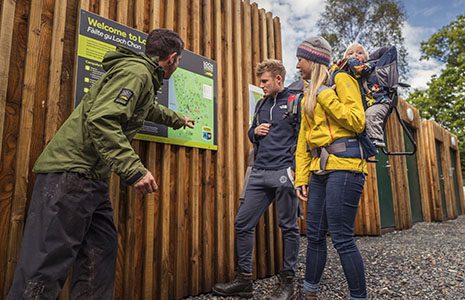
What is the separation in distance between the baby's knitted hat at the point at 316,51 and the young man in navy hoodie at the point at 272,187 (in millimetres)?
654

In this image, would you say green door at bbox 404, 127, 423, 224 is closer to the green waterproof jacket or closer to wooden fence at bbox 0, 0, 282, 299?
wooden fence at bbox 0, 0, 282, 299

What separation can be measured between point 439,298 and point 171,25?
359 centimetres

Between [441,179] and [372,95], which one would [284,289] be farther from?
[441,179]

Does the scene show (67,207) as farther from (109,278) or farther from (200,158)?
(200,158)

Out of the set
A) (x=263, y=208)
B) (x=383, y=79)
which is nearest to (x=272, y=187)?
(x=263, y=208)

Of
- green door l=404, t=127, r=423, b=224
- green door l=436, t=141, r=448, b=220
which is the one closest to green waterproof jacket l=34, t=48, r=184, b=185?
green door l=404, t=127, r=423, b=224

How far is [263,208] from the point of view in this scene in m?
3.39

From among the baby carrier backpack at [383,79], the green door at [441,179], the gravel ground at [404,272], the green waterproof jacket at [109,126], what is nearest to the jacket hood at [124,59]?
the green waterproof jacket at [109,126]

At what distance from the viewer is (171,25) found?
3.32 metres

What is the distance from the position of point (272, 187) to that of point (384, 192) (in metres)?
5.45

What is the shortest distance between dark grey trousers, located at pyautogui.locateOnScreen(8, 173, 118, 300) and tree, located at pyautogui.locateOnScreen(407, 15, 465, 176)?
22603mm

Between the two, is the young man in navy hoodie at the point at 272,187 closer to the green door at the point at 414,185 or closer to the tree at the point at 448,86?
the green door at the point at 414,185

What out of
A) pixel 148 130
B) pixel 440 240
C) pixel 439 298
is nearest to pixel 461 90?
pixel 440 240

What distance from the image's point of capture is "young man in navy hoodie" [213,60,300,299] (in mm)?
3232
